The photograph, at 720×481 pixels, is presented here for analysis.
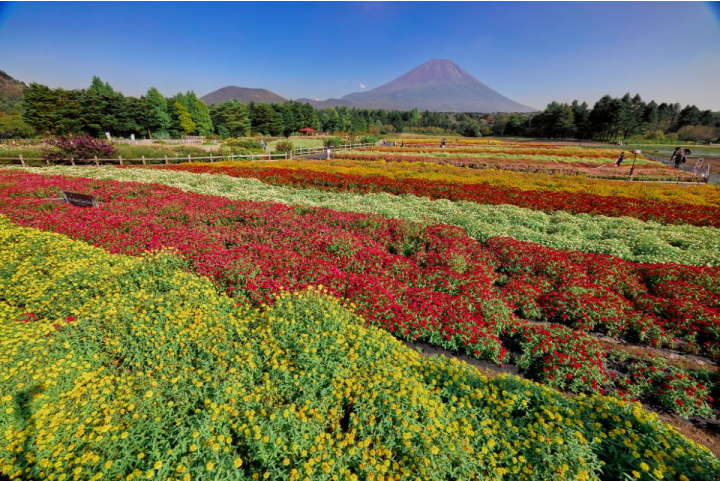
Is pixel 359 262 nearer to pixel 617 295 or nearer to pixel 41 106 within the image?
pixel 617 295

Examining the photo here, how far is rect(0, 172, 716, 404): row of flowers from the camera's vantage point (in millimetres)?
5066

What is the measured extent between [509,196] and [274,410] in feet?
43.8

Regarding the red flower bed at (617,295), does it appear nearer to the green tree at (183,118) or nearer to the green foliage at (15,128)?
the green tree at (183,118)

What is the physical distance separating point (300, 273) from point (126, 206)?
7.79m

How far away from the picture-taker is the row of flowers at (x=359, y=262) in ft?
16.6

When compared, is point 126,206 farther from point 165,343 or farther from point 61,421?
point 61,421

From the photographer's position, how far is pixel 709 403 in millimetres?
4270

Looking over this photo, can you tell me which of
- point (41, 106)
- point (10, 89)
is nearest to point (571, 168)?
point (41, 106)

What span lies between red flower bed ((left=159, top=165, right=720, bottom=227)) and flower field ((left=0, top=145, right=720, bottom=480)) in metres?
1.10

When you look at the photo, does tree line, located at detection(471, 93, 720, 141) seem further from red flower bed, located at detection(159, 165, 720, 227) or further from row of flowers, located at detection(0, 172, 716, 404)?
row of flowers, located at detection(0, 172, 716, 404)

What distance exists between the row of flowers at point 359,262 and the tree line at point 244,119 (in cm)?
5852

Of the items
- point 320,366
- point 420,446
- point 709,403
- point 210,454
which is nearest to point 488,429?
point 420,446

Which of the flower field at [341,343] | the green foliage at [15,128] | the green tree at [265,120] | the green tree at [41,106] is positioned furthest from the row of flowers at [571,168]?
the green foliage at [15,128]

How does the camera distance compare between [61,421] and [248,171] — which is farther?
[248,171]
